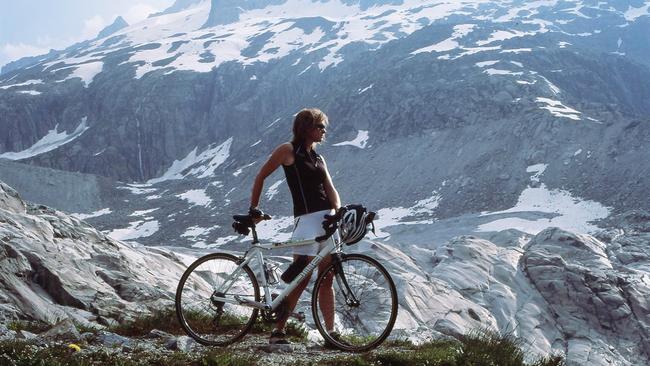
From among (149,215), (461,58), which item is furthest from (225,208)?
(461,58)

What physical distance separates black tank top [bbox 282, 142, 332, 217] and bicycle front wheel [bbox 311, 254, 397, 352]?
76cm

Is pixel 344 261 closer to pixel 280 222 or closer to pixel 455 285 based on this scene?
pixel 455 285

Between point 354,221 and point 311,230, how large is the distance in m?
0.61

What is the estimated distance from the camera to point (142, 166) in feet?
477

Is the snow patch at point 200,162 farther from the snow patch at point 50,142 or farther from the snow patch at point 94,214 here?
the snow patch at point 50,142

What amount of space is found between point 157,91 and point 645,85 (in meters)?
130

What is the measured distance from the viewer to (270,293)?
724 centimetres

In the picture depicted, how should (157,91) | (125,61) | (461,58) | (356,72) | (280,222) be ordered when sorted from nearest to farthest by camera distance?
(280,222) → (461,58) → (356,72) → (157,91) → (125,61)

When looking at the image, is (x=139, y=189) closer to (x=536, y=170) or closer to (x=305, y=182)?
(x=536, y=170)

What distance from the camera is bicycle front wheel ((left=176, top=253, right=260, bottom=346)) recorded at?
7.32m

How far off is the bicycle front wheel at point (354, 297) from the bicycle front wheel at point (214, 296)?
34.1 inches

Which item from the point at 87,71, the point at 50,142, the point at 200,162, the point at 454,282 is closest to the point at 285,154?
the point at 454,282

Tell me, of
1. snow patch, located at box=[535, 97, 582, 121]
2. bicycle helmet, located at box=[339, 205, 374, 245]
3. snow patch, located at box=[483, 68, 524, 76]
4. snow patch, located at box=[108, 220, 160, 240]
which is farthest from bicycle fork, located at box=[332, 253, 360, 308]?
snow patch, located at box=[483, 68, 524, 76]

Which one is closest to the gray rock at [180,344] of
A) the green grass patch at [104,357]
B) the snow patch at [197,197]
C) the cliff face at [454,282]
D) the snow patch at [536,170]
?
the green grass patch at [104,357]
